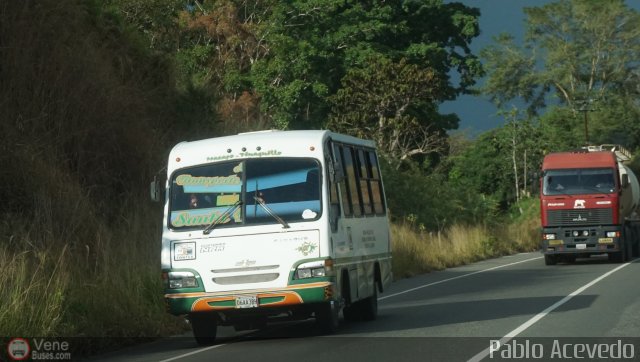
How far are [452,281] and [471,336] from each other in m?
12.0

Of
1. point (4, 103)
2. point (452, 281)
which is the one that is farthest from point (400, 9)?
point (4, 103)

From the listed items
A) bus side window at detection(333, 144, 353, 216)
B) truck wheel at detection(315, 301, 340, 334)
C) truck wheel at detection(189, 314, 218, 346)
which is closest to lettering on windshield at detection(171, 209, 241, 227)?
truck wheel at detection(189, 314, 218, 346)

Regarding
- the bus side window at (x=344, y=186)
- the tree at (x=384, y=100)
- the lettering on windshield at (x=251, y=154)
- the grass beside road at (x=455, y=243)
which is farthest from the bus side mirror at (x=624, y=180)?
the lettering on windshield at (x=251, y=154)

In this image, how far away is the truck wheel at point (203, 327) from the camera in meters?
15.3

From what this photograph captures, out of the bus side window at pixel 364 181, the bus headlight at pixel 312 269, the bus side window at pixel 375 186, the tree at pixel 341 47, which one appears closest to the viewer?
the bus headlight at pixel 312 269

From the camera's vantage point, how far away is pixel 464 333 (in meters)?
15.1

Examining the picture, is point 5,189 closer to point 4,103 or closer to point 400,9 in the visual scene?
point 4,103

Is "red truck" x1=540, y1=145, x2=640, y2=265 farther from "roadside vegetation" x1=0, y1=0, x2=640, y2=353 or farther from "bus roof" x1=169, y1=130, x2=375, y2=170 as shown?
"bus roof" x1=169, y1=130, x2=375, y2=170

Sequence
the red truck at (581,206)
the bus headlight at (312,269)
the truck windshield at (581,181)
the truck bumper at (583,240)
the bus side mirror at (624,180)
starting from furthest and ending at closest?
the bus side mirror at (624,180)
the truck windshield at (581,181)
the red truck at (581,206)
the truck bumper at (583,240)
the bus headlight at (312,269)

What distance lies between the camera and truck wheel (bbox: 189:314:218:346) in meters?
15.3

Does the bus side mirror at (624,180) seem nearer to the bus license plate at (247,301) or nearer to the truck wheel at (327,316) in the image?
the truck wheel at (327,316)

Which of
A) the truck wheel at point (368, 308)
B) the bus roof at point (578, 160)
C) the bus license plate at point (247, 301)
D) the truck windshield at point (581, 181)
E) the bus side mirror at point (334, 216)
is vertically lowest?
the truck wheel at point (368, 308)

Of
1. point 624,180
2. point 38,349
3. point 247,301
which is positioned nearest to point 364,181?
point 247,301

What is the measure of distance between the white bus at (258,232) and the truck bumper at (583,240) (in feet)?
64.6
